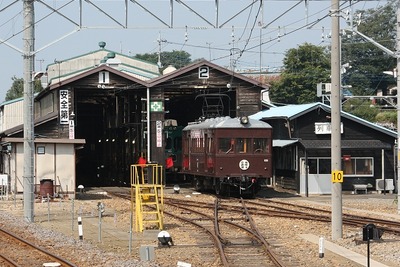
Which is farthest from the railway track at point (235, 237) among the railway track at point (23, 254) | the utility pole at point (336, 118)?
the railway track at point (23, 254)

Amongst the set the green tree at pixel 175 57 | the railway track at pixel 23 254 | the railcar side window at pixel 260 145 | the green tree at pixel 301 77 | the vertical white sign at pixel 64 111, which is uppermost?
the green tree at pixel 175 57

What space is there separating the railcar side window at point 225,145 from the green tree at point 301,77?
46736 mm

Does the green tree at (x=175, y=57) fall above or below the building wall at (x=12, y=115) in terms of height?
above

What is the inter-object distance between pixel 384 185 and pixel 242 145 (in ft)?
22.3

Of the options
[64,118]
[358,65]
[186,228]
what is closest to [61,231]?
[186,228]

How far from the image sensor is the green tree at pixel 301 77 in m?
77.8

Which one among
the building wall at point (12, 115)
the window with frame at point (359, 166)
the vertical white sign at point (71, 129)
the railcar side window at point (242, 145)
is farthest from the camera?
the building wall at point (12, 115)

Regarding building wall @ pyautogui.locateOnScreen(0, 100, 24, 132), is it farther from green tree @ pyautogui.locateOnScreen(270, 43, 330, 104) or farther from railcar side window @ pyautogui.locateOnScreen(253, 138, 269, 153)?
green tree @ pyautogui.locateOnScreen(270, 43, 330, 104)

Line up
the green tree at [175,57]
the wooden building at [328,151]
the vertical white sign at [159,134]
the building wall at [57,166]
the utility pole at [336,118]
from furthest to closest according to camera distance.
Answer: the green tree at [175,57] → the vertical white sign at [159,134] → the wooden building at [328,151] → the building wall at [57,166] → the utility pole at [336,118]

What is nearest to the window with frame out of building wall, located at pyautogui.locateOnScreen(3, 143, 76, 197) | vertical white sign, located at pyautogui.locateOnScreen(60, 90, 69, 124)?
building wall, located at pyautogui.locateOnScreen(3, 143, 76, 197)

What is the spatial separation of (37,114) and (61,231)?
98.8 ft

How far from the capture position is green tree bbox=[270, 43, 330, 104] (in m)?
77.8

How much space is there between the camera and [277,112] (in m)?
39.7

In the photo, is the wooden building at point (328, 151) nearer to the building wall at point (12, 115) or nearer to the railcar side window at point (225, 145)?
the railcar side window at point (225, 145)
